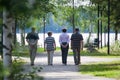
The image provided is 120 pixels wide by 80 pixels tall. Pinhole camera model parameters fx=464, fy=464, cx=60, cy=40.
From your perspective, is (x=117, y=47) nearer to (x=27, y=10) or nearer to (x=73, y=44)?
A: (x=73, y=44)

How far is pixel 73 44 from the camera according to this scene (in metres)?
25.6

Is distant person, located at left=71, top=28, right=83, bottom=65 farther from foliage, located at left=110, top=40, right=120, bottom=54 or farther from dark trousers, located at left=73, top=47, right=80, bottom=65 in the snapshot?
foliage, located at left=110, top=40, right=120, bottom=54

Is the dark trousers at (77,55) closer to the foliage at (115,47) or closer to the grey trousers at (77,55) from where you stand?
the grey trousers at (77,55)

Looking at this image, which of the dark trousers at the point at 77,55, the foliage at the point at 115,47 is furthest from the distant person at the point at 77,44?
the foliage at the point at 115,47

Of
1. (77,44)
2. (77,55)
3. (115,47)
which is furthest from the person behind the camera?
(115,47)

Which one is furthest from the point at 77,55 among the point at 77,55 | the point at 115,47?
the point at 115,47

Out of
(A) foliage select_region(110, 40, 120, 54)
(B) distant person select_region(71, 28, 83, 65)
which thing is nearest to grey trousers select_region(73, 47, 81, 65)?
(B) distant person select_region(71, 28, 83, 65)

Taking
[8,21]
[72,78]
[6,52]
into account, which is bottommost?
[72,78]

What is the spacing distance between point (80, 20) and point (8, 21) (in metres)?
70.2

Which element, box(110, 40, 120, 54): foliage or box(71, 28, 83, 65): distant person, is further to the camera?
box(110, 40, 120, 54): foliage

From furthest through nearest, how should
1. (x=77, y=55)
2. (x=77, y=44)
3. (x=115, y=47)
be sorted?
(x=115, y=47), (x=77, y=55), (x=77, y=44)

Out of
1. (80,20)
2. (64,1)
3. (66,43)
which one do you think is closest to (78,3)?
(64,1)

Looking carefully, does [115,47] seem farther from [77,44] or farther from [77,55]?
[77,44]

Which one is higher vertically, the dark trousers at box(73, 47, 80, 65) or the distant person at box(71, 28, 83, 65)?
the distant person at box(71, 28, 83, 65)
